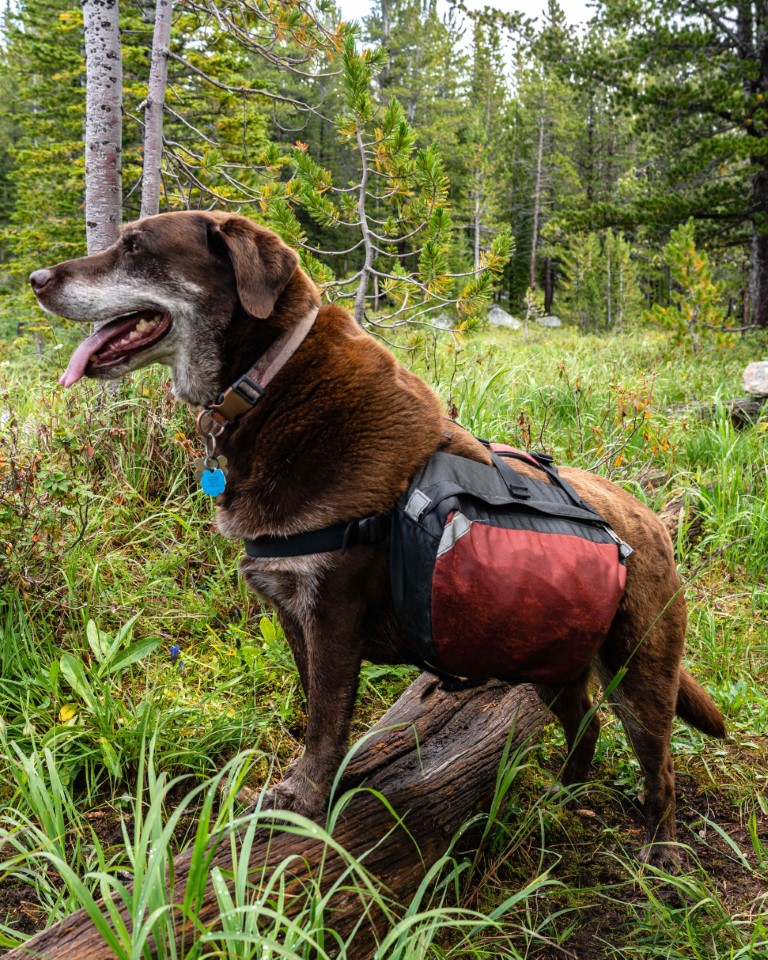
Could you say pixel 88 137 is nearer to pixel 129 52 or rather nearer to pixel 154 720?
pixel 154 720

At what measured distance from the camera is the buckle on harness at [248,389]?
2018mm

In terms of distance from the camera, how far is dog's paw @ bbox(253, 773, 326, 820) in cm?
201

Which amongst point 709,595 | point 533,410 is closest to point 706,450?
point 533,410

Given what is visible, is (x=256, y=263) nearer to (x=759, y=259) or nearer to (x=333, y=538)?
(x=333, y=538)

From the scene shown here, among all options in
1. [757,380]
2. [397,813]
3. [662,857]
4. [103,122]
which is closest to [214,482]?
[397,813]

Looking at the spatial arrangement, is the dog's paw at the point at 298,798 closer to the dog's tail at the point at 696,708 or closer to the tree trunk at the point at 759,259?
the dog's tail at the point at 696,708

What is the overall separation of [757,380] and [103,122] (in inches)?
231

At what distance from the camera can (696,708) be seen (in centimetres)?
237

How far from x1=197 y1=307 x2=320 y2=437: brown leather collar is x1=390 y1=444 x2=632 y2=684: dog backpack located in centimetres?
54

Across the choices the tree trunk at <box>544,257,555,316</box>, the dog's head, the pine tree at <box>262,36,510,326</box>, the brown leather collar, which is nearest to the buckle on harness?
the brown leather collar

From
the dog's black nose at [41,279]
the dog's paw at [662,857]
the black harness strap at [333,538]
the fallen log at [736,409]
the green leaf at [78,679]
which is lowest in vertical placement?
the dog's paw at [662,857]

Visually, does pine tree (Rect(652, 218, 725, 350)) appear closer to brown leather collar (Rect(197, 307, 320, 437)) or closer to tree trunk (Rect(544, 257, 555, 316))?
brown leather collar (Rect(197, 307, 320, 437))

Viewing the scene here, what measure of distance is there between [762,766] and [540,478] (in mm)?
1565

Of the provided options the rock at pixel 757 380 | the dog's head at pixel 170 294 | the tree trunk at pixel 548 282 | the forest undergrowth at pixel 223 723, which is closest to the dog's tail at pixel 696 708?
the forest undergrowth at pixel 223 723
